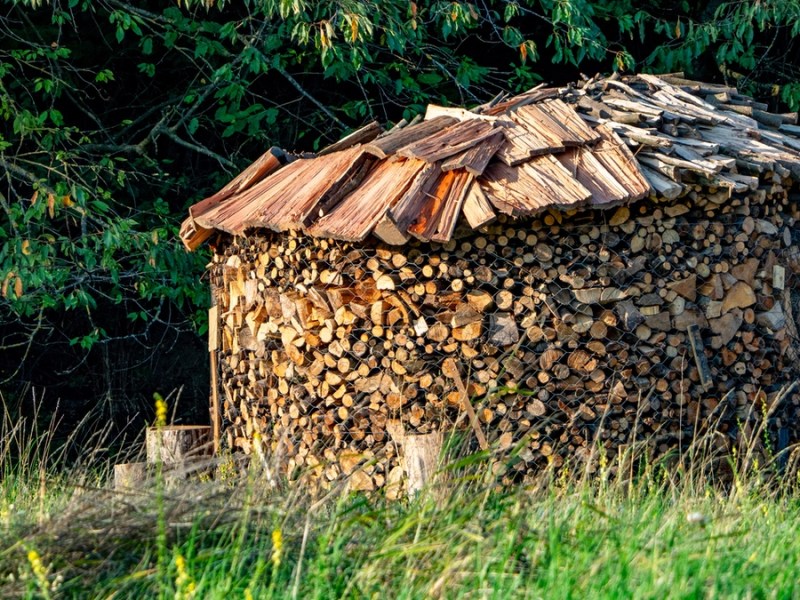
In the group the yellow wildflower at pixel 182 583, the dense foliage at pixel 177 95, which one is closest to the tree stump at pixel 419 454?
the yellow wildflower at pixel 182 583

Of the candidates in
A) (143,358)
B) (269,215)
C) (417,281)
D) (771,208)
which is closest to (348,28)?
(269,215)

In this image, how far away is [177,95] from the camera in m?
8.57

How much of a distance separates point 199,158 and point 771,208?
494 centimetres

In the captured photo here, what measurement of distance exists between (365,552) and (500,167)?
246 centimetres

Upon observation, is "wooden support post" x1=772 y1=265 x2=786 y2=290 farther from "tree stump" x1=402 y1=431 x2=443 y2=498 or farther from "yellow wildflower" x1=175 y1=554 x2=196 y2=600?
"yellow wildflower" x1=175 y1=554 x2=196 y2=600

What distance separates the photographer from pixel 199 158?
9117 millimetres

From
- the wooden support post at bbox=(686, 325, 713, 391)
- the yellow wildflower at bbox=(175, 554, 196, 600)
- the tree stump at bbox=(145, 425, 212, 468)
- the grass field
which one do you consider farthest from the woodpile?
the yellow wildflower at bbox=(175, 554, 196, 600)

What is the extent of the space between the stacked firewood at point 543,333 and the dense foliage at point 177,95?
1834mm

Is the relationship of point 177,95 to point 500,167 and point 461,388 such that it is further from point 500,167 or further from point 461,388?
point 461,388

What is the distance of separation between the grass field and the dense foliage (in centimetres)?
349

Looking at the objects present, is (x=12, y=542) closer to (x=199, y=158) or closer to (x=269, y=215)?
(x=269, y=215)

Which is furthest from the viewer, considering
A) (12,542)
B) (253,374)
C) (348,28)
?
(348,28)

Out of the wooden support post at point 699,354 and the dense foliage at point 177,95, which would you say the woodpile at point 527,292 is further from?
the dense foliage at point 177,95

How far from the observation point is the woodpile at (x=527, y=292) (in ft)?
16.8
